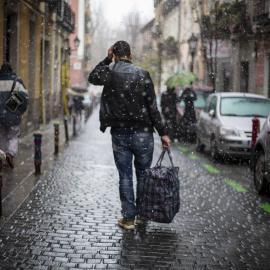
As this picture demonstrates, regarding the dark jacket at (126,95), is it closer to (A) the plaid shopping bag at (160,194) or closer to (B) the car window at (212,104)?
(A) the plaid shopping bag at (160,194)

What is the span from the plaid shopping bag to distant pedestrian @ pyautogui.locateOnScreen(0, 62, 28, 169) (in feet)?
14.5

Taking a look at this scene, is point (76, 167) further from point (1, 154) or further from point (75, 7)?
point (75, 7)

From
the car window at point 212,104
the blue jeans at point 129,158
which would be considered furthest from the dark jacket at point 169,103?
the blue jeans at point 129,158

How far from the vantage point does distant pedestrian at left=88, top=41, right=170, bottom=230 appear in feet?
18.3

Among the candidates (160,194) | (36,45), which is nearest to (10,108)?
(160,194)

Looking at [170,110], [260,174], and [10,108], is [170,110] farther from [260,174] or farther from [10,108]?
[260,174]

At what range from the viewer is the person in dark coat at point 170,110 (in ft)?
56.6

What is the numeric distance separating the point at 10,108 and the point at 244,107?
596 cm

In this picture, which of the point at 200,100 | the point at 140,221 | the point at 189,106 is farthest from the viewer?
the point at 200,100

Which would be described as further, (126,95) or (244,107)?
(244,107)

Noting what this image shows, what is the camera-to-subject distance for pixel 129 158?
578 cm

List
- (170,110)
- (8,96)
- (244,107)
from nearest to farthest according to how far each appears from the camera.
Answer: (8,96), (244,107), (170,110)

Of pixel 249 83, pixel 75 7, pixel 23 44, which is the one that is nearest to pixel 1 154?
pixel 23 44

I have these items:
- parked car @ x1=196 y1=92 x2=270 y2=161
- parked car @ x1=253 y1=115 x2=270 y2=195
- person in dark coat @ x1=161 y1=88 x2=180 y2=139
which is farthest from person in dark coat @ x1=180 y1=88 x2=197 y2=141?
parked car @ x1=253 y1=115 x2=270 y2=195
